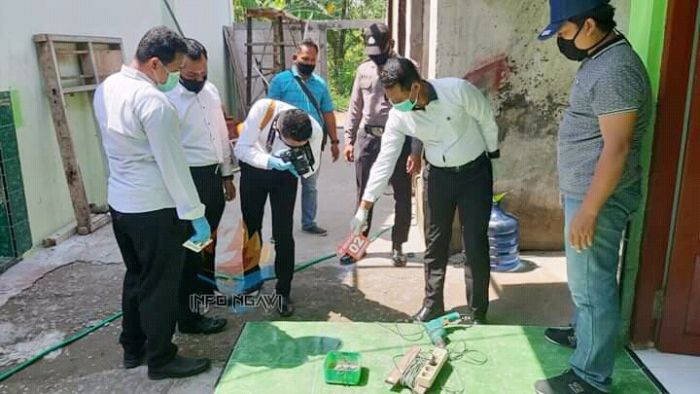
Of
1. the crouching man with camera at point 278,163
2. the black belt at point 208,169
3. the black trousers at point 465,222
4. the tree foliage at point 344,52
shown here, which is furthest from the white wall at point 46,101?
the tree foliage at point 344,52

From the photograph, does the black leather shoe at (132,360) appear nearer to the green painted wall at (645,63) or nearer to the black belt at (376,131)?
the black belt at (376,131)

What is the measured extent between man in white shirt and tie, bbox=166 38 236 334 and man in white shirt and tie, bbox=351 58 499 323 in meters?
0.84

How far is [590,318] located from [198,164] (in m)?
2.06

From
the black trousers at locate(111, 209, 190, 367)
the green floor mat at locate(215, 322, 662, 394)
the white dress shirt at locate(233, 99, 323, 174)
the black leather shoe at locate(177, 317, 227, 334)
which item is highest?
the white dress shirt at locate(233, 99, 323, 174)

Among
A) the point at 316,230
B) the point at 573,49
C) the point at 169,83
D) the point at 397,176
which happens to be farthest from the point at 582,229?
the point at 316,230

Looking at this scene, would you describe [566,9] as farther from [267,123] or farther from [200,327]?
[200,327]

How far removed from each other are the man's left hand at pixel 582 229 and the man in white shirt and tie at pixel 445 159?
0.88m

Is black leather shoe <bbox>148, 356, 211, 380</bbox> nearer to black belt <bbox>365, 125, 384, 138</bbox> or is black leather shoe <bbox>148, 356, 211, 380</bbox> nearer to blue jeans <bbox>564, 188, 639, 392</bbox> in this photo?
blue jeans <bbox>564, 188, 639, 392</bbox>

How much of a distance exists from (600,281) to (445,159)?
1.03 metres

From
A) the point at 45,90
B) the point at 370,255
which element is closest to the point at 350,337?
the point at 370,255

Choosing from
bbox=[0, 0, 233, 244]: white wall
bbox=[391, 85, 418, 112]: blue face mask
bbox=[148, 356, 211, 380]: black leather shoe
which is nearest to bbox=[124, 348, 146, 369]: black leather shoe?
bbox=[148, 356, 211, 380]: black leather shoe

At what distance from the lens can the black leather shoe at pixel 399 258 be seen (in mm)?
4199

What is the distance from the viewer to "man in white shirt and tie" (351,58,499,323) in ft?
9.32

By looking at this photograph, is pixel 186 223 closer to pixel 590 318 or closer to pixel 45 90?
pixel 590 318
